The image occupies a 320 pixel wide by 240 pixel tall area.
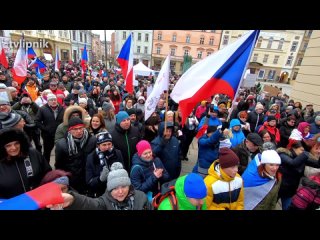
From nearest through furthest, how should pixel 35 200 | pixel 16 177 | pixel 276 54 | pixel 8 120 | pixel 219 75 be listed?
pixel 35 200 < pixel 16 177 < pixel 219 75 < pixel 8 120 < pixel 276 54

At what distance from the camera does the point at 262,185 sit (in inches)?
98.1

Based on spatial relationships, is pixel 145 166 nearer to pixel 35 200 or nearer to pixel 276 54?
pixel 35 200

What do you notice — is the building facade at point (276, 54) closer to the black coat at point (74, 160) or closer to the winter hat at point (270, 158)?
the winter hat at point (270, 158)

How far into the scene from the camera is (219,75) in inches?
109

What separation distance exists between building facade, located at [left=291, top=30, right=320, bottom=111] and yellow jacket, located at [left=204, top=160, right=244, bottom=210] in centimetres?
998

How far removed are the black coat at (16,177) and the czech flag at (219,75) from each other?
1880 mm

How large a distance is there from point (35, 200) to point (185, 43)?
175 ft

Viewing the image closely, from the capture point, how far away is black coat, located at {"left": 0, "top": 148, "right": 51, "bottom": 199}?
2111 millimetres

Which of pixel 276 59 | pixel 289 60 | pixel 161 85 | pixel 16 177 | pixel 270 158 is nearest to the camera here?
pixel 16 177

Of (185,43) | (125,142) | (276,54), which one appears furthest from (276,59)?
(125,142)
